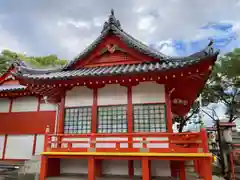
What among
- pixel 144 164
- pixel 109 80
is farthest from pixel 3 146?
pixel 144 164

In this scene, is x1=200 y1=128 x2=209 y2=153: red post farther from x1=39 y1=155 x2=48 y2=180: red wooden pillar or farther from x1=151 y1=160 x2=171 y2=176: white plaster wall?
x1=39 y1=155 x2=48 y2=180: red wooden pillar

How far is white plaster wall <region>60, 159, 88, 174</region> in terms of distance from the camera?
325 inches

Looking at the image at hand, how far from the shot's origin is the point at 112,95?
8594 millimetres

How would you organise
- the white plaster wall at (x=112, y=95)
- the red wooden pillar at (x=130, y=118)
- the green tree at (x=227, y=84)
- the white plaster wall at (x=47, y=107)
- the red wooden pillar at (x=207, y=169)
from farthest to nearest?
the green tree at (x=227, y=84) < the white plaster wall at (x=47, y=107) < the white plaster wall at (x=112, y=95) < the red wooden pillar at (x=130, y=118) < the red wooden pillar at (x=207, y=169)

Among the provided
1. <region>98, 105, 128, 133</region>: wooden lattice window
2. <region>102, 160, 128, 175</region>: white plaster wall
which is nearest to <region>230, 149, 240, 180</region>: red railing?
<region>102, 160, 128, 175</region>: white plaster wall

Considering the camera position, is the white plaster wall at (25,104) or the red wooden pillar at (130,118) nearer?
the red wooden pillar at (130,118)

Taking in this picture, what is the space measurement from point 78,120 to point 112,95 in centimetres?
189

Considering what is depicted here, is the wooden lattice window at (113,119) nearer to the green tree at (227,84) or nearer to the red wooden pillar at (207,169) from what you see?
the red wooden pillar at (207,169)

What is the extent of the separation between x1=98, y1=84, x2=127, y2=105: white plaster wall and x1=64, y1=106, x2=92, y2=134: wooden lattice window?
0.73m

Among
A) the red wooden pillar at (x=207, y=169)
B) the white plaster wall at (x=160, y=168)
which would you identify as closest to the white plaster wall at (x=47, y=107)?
the white plaster wall at (x=160, y=168)

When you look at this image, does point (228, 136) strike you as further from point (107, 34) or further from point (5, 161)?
point (5, 161)

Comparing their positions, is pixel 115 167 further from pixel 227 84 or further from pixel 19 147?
pixel 227 84

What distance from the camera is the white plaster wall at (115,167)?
791 centimetres

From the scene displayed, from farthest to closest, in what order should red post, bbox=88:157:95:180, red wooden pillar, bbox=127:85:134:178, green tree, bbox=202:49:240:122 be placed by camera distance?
1. green tree, bbox=202:49:240:122
2. red wooden pillar, bbox=127:85:134:178
3. red post, bbox=88:157:95:180
